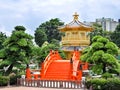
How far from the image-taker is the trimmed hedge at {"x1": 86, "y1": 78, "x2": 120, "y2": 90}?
1588cm

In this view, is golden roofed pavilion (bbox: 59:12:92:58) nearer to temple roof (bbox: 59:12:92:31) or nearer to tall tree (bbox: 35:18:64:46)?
temple roof (bbox: 59:12:92:31)

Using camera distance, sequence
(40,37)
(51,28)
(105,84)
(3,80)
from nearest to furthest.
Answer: (105,84) < (3,80) < (40,37) < (51,28)

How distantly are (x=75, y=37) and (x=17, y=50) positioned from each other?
12.3 m

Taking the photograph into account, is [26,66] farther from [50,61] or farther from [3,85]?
[3,85]

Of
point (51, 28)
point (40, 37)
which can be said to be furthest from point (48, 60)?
point (51, 28)

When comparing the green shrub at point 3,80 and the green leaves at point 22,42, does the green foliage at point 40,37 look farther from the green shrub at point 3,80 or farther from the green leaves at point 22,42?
the green shrub at point 3,80

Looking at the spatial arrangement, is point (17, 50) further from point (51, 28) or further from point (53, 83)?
point (51, 28)

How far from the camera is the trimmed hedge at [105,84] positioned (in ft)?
52.1

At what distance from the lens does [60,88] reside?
60.5ft

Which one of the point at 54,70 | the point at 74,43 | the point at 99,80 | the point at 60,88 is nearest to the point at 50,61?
the point at 54,70

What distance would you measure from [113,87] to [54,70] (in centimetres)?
705

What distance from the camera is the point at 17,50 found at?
2128 centimetres

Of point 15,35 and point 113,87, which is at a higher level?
point 15,35

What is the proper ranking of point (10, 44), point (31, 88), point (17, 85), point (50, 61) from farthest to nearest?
1. point (50, 61)
2. point (10, 44)
3. point (17, 85)
4. point (31, 88)
